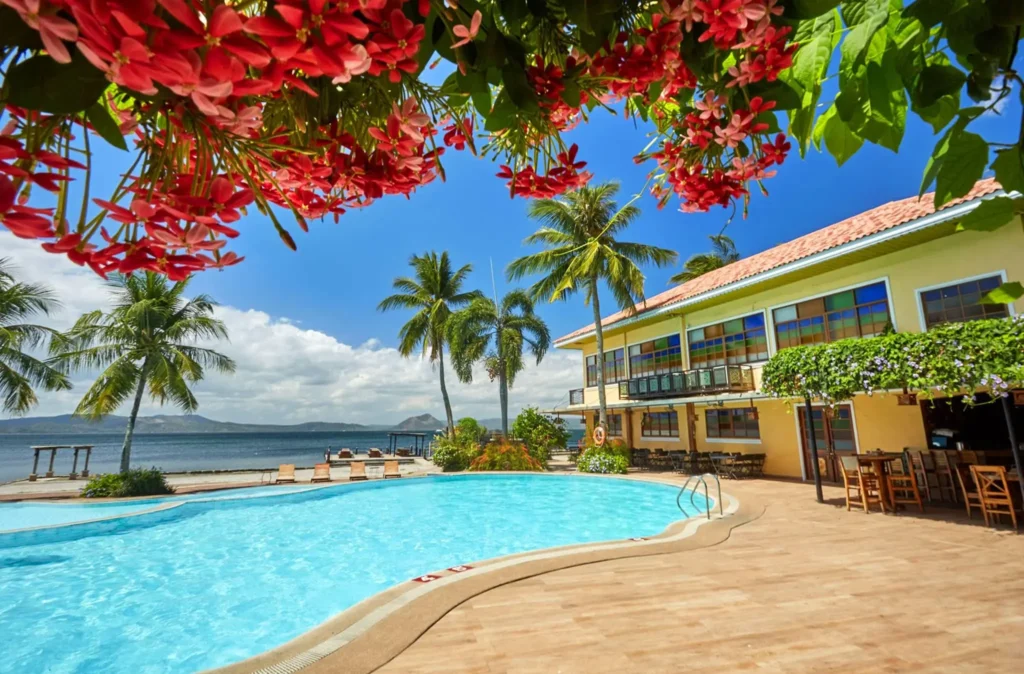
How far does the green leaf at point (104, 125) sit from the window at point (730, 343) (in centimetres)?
1802

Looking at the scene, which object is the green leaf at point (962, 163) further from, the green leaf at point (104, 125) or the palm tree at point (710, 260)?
the palm tree at point (710, 260)

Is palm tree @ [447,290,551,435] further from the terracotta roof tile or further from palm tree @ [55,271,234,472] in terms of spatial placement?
palm tree @ [55,271,234,472]

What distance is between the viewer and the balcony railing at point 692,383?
16500 millimetres

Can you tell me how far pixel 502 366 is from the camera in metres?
24.0

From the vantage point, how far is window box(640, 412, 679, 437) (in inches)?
818

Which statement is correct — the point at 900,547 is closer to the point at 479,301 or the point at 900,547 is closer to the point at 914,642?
the point at 914,642

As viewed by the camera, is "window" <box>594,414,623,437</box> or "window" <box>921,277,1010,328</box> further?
"window" <box>594,414,623,437</box>

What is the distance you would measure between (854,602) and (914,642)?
2.92 ft

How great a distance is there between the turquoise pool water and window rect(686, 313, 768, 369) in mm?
5774

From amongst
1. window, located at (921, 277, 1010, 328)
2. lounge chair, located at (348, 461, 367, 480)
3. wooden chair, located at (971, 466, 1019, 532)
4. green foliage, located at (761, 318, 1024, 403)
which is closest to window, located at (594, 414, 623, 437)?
lounge chair, located at (348, 461, 367, 480)

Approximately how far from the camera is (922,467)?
11336mm

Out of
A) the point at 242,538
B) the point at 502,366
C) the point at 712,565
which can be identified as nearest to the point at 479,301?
the point at 502,366

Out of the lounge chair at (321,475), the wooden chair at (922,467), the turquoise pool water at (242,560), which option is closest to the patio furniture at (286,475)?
the lounge chair at (321,475)

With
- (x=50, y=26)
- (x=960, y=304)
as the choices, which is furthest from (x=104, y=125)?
(x=960, y=304)
